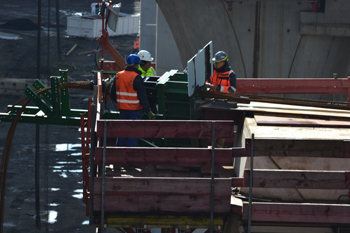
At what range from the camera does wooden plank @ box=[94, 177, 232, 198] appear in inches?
295

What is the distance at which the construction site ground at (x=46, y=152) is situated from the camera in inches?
737

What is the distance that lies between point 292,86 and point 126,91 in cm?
582

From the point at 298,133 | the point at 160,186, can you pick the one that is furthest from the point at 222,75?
the point at 160,186

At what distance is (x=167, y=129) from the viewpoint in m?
7.75

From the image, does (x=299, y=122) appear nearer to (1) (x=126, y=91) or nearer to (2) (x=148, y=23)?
(1) (x=126, y=91)

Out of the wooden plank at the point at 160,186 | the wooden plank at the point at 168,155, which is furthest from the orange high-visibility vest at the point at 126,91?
the wooden plank at the point at 160,186

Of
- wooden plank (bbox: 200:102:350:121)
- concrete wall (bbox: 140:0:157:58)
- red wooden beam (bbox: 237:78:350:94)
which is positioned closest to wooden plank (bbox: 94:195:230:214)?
wooden plank (bbox: 200:102:350:121)

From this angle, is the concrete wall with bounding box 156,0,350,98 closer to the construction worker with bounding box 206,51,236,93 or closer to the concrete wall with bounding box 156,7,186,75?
the concrete wall with bounding box 156,7,186,75

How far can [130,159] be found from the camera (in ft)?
25.0

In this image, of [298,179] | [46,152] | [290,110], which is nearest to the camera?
[298,179]

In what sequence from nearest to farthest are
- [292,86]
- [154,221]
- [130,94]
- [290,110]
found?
[154,221]
[290,110]
[130,94]
[292,86]

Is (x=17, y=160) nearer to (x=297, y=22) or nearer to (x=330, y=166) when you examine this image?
(x=297, y=22)

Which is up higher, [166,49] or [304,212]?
[166,49]

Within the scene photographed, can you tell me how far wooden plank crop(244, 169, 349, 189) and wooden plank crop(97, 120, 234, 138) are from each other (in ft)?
2.35
